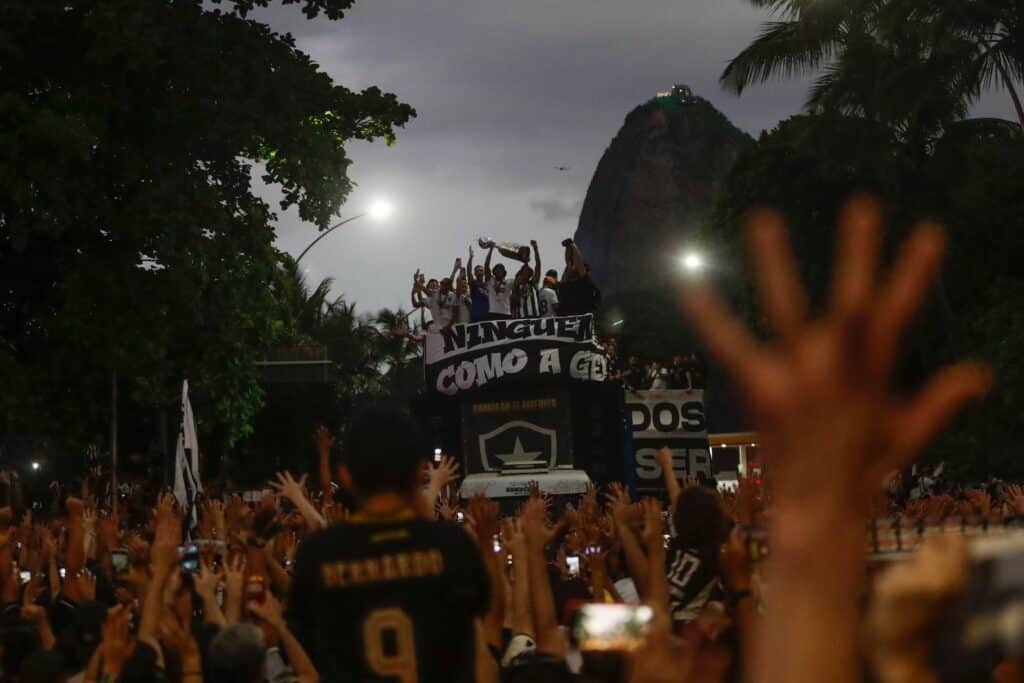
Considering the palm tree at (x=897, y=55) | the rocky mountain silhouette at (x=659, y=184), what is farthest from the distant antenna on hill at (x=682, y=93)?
the palm tree at (x=897, y=55)

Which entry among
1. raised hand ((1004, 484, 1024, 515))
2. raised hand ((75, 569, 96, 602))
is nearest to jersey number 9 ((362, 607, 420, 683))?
raised hand ((1004, 484, 1024, 515))

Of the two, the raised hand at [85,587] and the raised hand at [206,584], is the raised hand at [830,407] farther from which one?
the raised hand at [85,587]

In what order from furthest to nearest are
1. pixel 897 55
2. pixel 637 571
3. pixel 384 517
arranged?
pixel 897 55
pixel 637 571
pixel 384 517

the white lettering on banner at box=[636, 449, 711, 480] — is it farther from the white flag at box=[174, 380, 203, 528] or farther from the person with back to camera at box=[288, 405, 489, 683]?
the person with back to camera at box=[288, 405, 489, 683]

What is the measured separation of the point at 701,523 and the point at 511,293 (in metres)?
19.9

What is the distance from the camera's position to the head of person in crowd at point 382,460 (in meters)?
3.75

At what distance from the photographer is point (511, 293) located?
24.9m

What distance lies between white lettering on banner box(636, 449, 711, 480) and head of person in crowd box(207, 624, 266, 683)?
17341 millimetres

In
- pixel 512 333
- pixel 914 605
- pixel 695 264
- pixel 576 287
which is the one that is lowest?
pixel 914 605

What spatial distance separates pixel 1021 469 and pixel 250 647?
944 inches

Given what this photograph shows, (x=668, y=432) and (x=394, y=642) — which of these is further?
A: (x=668, y=432)

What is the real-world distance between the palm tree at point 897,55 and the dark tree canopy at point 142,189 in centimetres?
1223

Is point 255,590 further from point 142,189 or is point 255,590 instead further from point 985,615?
point 142,189

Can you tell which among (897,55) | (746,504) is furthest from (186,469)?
(897,55)
